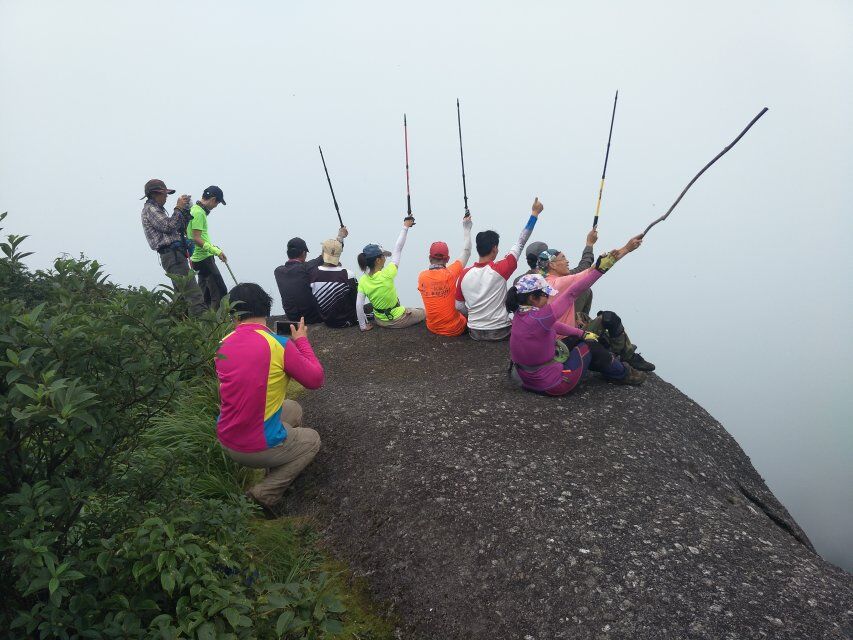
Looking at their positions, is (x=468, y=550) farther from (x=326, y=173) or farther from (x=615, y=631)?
(x=326, y=173)

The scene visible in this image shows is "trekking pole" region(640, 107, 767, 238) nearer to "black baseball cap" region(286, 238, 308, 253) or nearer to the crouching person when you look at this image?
the crouching person

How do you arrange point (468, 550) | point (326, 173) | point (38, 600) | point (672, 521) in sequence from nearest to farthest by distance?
point (38, 600) < point (468, 550) < point (672, 521) < point (326, 173)

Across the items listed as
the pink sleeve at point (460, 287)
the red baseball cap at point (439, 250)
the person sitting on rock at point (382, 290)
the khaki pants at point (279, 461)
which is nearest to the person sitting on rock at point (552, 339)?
the pink sleeve at point (460, 287)

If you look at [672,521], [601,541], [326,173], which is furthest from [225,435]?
[326,173]

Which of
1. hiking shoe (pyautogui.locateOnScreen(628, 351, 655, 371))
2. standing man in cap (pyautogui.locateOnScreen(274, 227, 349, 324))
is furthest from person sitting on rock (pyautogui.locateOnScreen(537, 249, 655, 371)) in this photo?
standing man in cap (pyautogui.locateOnScreen(274, 227, 349, 324))

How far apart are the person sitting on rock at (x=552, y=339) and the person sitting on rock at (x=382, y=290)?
11.0 feet

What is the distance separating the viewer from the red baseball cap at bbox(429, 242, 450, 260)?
9.48m

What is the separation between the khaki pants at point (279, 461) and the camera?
537cm

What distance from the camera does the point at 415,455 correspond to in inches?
230

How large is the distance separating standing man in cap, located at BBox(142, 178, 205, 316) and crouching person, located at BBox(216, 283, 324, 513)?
16.5ft

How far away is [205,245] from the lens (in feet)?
33.8

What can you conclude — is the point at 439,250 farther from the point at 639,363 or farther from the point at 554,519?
the point at 554,519

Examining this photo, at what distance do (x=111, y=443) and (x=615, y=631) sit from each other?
3265 millimetres

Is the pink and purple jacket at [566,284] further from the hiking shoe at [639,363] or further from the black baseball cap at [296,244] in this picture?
the black baseball cap at [296,244]
